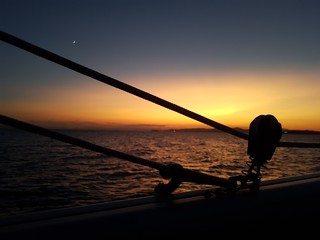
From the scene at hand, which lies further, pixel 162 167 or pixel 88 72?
pixel 162 167

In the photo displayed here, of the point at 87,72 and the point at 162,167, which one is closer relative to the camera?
the point at 87,72

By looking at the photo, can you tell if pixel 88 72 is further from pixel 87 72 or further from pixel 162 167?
pixel 162 167

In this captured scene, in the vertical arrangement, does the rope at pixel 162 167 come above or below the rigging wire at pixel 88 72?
below

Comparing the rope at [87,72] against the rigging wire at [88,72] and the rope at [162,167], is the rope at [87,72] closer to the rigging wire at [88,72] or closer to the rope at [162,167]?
the rigging wire at [88,72]

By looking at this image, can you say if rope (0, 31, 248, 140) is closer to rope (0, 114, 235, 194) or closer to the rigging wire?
the rigging wire

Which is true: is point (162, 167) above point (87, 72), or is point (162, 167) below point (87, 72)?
below

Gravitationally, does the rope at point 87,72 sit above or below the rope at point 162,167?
above

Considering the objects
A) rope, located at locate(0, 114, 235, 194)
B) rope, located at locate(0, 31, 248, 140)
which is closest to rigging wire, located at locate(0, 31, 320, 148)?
rope, located at locate(0, 31, 248, 140)

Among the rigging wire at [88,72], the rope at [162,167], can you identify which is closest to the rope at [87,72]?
the rigging wire at [88,72]

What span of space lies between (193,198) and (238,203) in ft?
1.20

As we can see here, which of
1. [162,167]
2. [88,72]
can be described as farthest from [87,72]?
[162,167]

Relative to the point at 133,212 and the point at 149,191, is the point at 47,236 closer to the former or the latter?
the point at 133,212

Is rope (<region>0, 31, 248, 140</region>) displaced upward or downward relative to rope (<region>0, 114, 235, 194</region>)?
upward

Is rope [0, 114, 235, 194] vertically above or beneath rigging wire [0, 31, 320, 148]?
beneath
